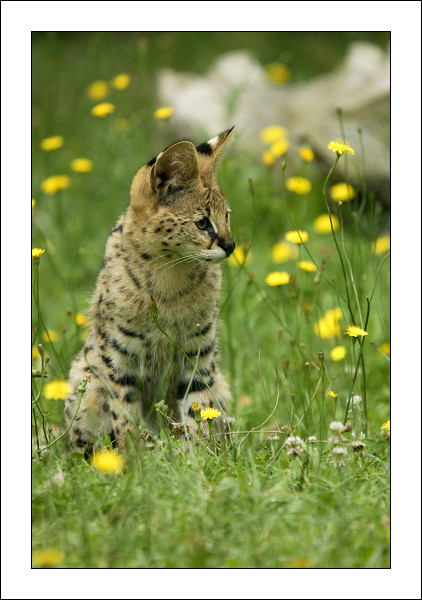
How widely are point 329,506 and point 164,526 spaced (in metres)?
0.73

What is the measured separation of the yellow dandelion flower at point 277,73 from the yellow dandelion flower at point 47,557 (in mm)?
8438

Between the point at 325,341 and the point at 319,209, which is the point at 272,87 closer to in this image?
the point at 319,209

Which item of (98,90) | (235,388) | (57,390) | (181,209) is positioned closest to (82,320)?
(57,390)

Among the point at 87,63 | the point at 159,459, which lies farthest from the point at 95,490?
the point at 87,63

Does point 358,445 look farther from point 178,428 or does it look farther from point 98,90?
point 98,90

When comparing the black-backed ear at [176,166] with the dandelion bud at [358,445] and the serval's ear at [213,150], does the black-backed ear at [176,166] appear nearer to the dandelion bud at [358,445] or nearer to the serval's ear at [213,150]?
the serval's ear at [213,150]

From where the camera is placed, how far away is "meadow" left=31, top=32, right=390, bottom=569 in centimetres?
295

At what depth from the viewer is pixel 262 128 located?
902 centimetres

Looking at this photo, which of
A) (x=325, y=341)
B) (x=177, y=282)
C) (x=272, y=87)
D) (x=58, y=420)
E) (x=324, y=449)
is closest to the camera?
(x=324, y=449)

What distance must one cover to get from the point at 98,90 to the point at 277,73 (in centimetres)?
325

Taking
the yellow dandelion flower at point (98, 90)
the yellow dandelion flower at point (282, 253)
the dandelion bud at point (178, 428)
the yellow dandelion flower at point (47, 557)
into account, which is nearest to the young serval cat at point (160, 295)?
the dandelion bud at point (178, 428)

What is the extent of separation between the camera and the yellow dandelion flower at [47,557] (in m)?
2.70

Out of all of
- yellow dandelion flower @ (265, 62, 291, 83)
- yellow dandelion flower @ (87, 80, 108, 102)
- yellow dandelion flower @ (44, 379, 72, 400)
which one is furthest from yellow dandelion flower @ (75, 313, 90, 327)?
yellow dandelion flower @ (265, 62, 291, 83)

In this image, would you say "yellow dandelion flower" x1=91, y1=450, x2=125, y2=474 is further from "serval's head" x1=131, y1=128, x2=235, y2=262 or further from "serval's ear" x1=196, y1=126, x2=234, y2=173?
"serval's ear" x1=196, y1=126, x2=234, y2=173
